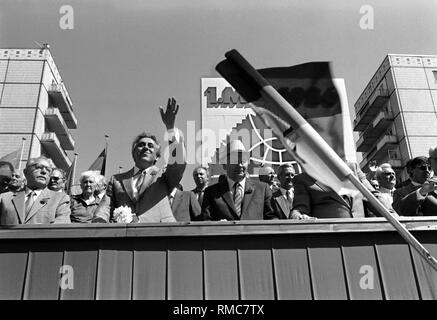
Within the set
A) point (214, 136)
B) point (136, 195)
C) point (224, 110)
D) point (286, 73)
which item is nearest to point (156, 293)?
point (136, 195)

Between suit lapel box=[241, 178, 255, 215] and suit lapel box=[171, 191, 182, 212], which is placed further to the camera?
suit lapel box=[171, 191, 182, 212]

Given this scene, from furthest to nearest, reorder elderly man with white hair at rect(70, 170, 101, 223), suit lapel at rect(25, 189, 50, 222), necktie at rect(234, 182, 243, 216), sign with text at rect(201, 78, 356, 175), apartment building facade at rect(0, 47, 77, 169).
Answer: apartment building facade at rect(0, 47, 77, 169) → sign with text at rect(201, 78, 356, 175) → elderly man with white hair at rect(70, 170, 101, 223) → necktie at rect(234, 182, 243, 216) → suit lapel at rect(25, 189, 50, 222)

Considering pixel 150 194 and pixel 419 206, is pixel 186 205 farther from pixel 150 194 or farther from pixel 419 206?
pixel 419 206

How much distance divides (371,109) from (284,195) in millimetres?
32131

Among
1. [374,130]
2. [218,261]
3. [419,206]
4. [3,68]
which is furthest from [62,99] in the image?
[218,261]

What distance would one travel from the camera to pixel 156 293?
2.61 meters

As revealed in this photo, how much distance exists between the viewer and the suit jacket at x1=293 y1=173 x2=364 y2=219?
3.45 m

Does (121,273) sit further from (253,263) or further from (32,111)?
(32,111)

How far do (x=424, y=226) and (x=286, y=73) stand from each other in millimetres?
1351

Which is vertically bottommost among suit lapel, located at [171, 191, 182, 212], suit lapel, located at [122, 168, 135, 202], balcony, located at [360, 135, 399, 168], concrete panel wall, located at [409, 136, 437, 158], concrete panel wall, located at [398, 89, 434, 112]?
suit lapel, located at [122, 168, 135, 202]

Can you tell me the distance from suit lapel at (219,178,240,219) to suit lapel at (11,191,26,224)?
5.95ft

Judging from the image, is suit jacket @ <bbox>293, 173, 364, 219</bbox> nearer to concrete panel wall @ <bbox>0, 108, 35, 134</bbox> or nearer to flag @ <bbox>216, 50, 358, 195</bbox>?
flag @ <bbox>216, 50, 358, 195</bbox>

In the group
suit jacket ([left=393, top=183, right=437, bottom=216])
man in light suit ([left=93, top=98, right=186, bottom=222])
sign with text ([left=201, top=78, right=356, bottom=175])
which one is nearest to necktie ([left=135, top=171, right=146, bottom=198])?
man in light suit ([left=93, top=98, right=186, bottom=222])
